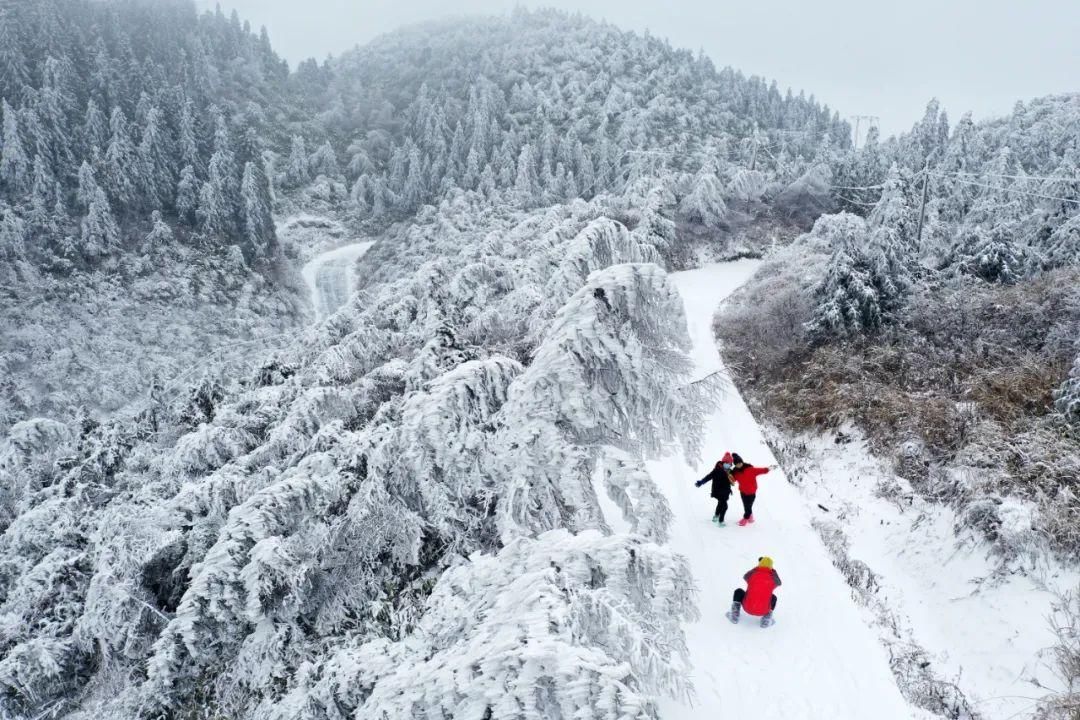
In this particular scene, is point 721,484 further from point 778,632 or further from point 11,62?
point 11,62

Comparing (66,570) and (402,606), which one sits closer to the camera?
(402,606)

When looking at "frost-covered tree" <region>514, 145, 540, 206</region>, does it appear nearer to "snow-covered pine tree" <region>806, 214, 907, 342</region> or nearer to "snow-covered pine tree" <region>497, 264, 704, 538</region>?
"snow-covered pine tree" <region>806, 214, 907, 342</region>

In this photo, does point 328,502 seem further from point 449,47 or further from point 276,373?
point 449,47

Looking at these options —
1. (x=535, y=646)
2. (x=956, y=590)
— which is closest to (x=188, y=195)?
→ (x=956, y=590)

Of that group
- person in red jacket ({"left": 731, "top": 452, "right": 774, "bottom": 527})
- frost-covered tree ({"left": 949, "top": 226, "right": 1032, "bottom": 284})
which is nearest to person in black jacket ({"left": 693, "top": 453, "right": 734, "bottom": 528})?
person in red jacket ({"left": 731, "top": 452, "right": 774, "bottom": 527})

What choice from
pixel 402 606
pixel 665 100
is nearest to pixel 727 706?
pixel 402 606
